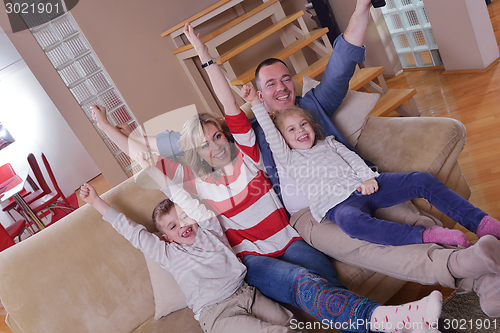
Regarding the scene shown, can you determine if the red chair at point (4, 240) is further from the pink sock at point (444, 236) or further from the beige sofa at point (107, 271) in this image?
the pink sock at point (444, 236)

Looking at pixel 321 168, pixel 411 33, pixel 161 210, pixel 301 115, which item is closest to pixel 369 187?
pixel 321 168

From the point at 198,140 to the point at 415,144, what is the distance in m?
0.90

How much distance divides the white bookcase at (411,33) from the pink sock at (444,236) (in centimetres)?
277

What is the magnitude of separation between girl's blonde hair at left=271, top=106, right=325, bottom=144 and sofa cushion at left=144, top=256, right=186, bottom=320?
0.79 metres

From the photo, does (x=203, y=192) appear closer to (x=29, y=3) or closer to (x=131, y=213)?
(x=131, y=213)

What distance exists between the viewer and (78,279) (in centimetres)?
153

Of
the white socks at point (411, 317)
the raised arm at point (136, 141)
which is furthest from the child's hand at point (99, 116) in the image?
the white socks at point (411, 317)

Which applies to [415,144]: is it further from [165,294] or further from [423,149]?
[165,294]

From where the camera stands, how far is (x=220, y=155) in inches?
62.1

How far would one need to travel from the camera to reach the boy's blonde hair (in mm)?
1595

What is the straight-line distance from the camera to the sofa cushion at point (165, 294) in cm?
155

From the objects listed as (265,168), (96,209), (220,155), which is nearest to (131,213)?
(96,209)

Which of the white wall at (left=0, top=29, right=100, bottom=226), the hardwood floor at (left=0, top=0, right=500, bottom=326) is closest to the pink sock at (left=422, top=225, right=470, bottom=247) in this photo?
the hardwood floor at (left=0, top=0, right=500, bottom=326)

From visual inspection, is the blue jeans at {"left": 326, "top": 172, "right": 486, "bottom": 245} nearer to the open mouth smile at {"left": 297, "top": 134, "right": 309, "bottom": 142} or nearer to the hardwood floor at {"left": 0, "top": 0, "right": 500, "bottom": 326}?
the open mouth smile at {"left": 297, "top": 134, "right": 309, "bottom": 142}
